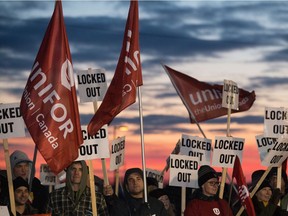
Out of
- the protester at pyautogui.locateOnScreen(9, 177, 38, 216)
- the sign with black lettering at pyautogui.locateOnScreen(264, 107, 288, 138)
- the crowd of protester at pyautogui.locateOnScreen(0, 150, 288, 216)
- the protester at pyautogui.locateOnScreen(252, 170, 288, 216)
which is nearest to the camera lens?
the protester at pyautogui.locateOnScreen(9, 177, 38, 216)

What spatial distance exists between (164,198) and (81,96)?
7.44 ft

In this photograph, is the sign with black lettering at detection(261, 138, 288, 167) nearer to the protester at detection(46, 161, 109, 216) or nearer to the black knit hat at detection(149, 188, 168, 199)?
the black knit hat at detection(149, 188, 168, 199)

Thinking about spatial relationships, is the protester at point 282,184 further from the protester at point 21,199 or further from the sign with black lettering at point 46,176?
the protester at point 21,199

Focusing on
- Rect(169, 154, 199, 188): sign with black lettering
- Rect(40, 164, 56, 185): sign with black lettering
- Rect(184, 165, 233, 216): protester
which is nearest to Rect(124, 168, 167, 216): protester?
Rect(184, 165, 233, 216): protester

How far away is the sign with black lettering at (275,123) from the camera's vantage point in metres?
17.8

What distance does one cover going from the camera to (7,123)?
15312 millimetres

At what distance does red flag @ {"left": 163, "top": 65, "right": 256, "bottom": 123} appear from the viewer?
885 inches

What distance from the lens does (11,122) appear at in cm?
1532

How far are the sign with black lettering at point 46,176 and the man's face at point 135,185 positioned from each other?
6.73 m

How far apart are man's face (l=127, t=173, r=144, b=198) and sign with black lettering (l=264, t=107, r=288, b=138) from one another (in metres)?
4.16

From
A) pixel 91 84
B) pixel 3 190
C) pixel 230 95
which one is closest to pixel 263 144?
pixel 230 95

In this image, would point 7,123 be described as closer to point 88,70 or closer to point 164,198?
point 88,70

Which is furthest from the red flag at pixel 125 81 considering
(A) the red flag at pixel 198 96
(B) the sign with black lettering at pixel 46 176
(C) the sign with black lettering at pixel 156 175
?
(A) the red flag at pixel 198 96

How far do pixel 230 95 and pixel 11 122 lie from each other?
5089mm
